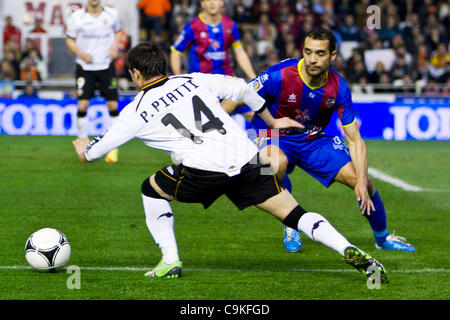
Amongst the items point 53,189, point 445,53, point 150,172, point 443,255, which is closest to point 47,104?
point 150,172

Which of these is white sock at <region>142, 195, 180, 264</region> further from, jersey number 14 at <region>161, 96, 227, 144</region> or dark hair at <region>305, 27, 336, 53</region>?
dark hair at <region>305, 27, 336, 53</region>

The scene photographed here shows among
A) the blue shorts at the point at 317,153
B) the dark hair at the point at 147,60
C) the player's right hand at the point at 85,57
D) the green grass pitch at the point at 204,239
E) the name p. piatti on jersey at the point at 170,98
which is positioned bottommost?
the green grass pitch at the point at 204,239

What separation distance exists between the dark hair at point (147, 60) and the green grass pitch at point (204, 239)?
4.77ft

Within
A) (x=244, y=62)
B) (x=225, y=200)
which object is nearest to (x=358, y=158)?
(x=225, y=200)

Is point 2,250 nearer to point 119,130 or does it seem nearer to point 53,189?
point 119,130

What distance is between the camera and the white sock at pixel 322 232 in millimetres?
5555

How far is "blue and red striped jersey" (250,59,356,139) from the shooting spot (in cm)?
676

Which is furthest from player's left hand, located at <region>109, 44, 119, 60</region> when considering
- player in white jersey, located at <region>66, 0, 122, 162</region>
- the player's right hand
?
the player's right hand

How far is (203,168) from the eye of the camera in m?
5.65

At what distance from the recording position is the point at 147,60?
5.64 meters

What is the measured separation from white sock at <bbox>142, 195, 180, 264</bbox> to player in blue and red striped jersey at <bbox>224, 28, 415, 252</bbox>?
1144mm

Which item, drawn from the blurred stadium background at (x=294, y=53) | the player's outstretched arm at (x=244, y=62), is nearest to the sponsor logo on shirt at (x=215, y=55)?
the player's outstretched arm at (x=244, y=62)

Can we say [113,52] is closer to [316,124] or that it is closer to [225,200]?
[225,200]

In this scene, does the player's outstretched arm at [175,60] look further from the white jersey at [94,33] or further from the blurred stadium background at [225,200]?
the blurred stadium background at [225,200]
